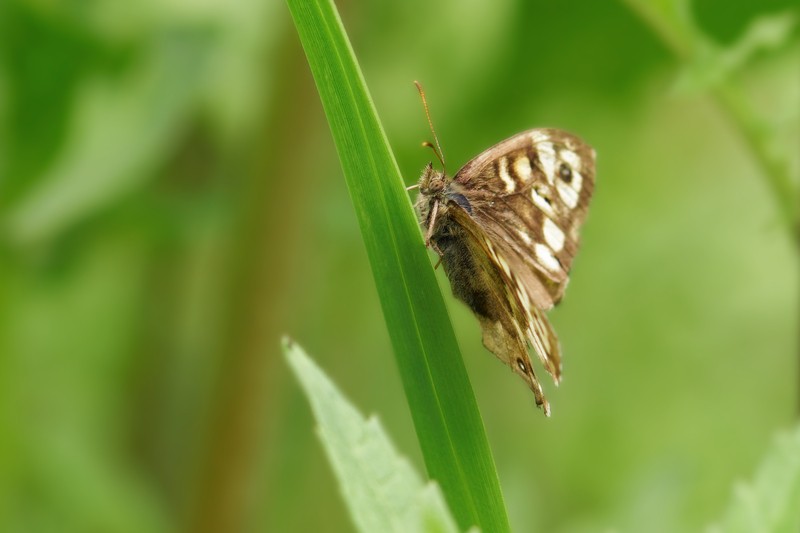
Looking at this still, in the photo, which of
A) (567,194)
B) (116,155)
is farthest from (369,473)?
(116,155)

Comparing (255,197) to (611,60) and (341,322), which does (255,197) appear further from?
(611,60)

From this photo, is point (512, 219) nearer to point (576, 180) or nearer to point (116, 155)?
point (576, 180)

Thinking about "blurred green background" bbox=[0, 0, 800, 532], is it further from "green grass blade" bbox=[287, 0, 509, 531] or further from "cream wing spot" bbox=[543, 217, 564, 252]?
"green grass blade" bbox=[287, 0, 509, 531]

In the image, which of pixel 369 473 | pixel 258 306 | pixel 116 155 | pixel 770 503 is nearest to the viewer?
pixel 369 473

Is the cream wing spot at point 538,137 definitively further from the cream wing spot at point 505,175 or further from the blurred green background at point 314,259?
the blurred green background at point 314,259

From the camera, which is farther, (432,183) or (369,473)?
(432,183)

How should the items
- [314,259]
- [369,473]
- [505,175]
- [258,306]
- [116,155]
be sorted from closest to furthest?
[369,473] < [505,175] < [116,155] < [258,306] < [314,259]

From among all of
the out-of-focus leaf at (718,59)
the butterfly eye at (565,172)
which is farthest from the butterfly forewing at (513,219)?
the out-of-focus leaf at (718,59)
